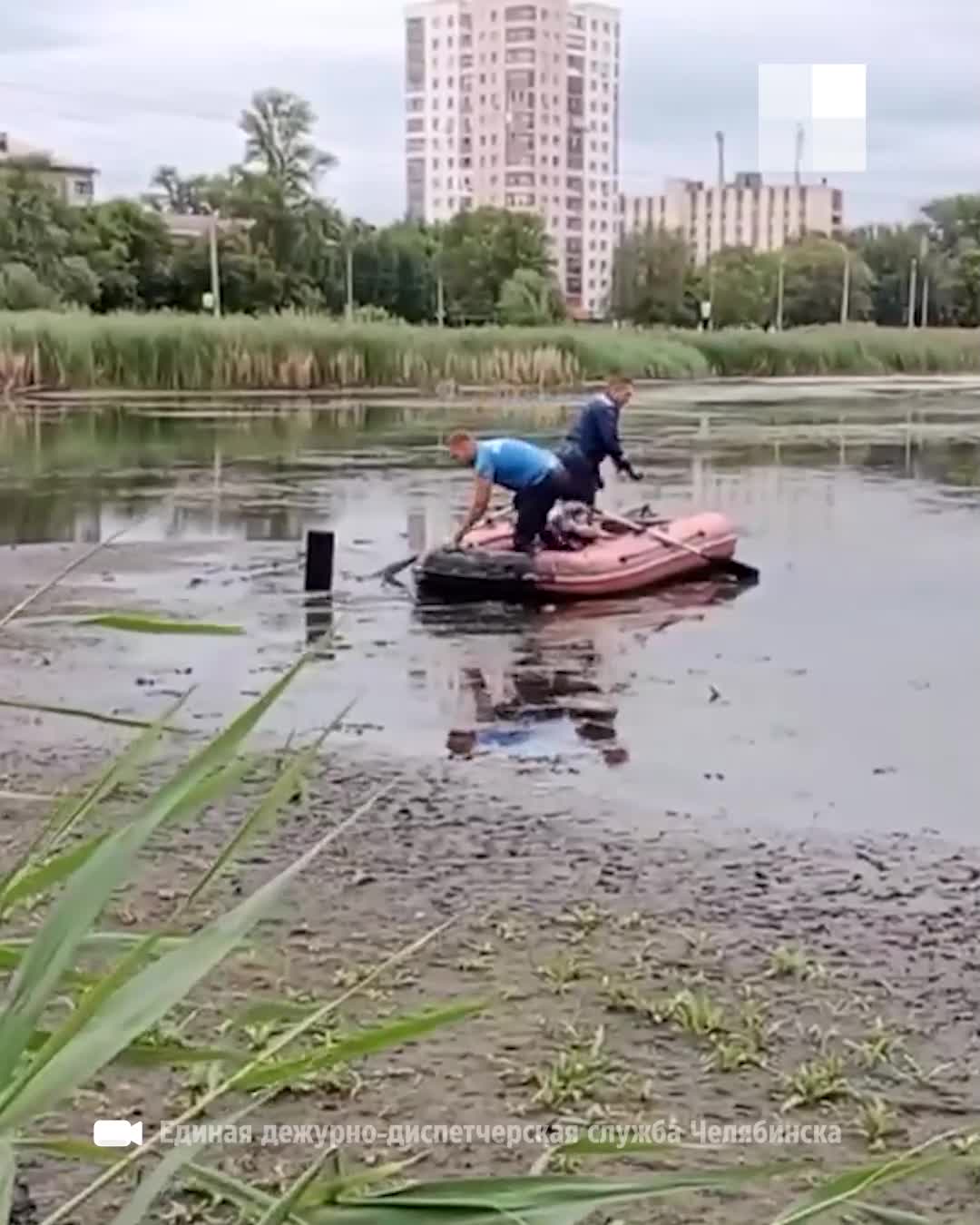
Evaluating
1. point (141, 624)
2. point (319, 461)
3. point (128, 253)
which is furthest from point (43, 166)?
point (141, 624)

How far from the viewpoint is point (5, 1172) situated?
1415mm

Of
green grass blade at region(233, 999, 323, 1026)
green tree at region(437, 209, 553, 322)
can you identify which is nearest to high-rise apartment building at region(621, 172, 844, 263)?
green tree at region(437, 209, 553, 322)

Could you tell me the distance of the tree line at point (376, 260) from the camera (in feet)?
232

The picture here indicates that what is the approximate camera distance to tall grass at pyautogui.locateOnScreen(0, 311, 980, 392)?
136 ft

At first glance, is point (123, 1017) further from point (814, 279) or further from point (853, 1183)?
point (814, 279)

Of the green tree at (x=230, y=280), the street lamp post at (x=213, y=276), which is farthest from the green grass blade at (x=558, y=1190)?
the green tree at (x=230, y=280)

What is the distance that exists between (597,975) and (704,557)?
914cm

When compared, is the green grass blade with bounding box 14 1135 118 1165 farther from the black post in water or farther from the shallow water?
the black post in water

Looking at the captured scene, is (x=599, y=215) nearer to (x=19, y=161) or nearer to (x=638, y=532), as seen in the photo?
(x=19, y=161)

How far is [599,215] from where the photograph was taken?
344ft

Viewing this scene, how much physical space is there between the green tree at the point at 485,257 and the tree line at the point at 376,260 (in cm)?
5

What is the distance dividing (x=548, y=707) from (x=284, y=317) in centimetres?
3808

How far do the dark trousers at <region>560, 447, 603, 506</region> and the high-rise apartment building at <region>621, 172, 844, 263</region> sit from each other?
81.5 meters

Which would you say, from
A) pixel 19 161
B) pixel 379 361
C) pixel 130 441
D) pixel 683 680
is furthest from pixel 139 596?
pixel 19 161
